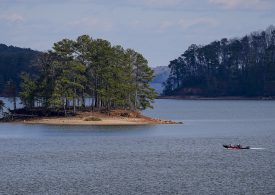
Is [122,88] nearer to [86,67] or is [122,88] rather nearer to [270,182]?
[86,67]

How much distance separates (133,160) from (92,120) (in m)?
47.8

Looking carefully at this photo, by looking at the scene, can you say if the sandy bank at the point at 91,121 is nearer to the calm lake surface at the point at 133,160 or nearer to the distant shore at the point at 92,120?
the distant shore at the point at 92,120

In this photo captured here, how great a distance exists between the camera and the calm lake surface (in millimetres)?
58906

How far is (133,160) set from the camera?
76500 millimetres

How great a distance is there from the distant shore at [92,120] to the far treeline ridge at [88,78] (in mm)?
2781

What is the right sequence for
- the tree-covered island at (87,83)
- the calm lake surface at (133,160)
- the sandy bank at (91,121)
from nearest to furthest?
the calm lake surface at (133,160), the sandy bank at (91,121), the tree-covered island at (87,83)

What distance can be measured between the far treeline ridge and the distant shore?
2.78 metres

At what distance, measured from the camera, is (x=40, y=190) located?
188 ft

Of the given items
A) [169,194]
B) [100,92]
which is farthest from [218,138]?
[169,194]

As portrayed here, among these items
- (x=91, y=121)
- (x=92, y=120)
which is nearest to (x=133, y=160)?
(x=91, y=121)

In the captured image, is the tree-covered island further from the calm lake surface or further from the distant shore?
the calm lake surface

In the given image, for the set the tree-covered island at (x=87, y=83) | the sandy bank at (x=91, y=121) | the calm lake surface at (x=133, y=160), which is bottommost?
the calm lake surface at (x=133, y=160)

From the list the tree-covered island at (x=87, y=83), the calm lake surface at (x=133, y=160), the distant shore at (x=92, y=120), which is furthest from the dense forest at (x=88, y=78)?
the calm lake surface at (x=133, y=160)

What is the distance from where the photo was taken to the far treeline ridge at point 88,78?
421ft
